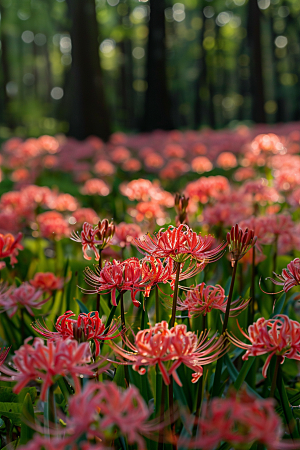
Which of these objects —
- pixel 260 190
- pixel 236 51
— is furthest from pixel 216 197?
pixel 236 51

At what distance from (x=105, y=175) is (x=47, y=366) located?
18.2 ft

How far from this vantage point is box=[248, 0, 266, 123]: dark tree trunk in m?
16.3

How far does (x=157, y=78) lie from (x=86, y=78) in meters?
3.10

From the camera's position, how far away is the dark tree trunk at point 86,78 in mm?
11086

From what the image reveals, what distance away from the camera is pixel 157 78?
45.5 ft

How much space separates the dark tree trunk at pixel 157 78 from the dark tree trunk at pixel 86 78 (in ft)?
8.45

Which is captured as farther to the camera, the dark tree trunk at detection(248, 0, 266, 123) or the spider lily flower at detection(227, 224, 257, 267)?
the dark tree trunk at detection(248, 0, 266, 123)

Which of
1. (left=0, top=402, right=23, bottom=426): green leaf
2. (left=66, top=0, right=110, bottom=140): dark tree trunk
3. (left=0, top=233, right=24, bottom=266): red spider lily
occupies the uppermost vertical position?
(left=66, top=0, right=110, bottom=140): dark tree trunk

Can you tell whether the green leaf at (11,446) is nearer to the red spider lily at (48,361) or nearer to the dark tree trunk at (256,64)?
the red spider lily at (48,361)

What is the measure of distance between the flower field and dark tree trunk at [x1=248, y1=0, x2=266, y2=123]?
483 inches

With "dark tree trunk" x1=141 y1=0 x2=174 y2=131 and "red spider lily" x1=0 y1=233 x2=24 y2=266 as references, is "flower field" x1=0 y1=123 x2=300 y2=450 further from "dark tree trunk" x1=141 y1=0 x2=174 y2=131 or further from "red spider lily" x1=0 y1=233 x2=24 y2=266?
"dark tree trunk" x1=141 y1=0 x2=174 y2=131

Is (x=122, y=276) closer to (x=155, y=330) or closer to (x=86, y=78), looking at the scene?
(x=155, y=330)

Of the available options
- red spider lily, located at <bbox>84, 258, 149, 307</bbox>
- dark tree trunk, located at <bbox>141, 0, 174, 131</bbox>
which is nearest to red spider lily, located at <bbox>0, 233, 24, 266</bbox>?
red spider lily, located at <bbox>84, 258, 149, 307</bbox>

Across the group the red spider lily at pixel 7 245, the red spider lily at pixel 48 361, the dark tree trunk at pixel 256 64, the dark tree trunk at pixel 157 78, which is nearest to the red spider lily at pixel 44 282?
the red spider lily at pixel 7 245
